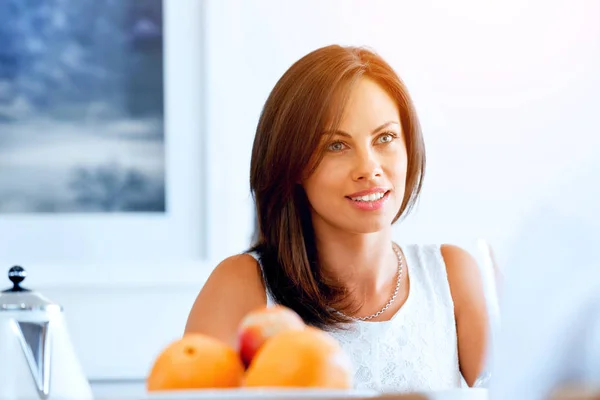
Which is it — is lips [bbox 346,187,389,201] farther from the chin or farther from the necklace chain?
the necklace chain

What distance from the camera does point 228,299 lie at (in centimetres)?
151

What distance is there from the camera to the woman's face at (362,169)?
1415mm

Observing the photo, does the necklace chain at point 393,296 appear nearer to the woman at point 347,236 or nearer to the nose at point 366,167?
the woman at point 347,236

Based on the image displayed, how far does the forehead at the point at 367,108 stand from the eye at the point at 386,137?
2 cm

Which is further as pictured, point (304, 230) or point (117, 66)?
point (117, 66)

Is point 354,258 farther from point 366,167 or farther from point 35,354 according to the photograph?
point 35,354

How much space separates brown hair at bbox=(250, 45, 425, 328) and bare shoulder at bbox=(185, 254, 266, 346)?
0.10ft

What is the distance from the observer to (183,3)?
7.37 feet

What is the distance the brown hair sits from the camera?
4.81 ft

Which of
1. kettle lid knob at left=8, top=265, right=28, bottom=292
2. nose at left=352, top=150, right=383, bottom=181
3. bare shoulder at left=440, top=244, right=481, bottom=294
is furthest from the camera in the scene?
bare shoulder at left=440, top=244, right=481, bottom=294

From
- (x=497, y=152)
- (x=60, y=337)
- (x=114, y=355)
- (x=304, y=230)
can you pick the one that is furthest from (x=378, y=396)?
(x=497, y=152)

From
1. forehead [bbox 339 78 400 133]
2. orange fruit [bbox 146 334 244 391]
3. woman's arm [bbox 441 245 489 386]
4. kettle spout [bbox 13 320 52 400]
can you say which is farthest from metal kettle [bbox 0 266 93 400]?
woman's arm [bbox 441 245 489 386]

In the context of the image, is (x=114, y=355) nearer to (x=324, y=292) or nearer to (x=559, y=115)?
(x=324, y=292)

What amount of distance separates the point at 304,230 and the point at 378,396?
1059mm
